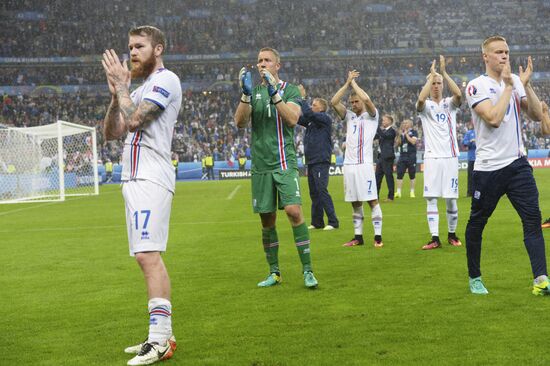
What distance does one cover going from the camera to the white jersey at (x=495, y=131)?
6.34m

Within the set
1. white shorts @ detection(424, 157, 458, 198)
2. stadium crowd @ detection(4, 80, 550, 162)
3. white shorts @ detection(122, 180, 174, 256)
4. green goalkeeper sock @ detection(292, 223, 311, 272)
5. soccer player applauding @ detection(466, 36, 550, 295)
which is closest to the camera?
white shorts @ detection(122, 180, 174, 256)

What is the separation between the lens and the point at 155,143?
484 cm

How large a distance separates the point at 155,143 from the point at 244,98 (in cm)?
216

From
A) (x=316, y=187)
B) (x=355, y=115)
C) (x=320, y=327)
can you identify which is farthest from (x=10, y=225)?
(x=320, y=327)

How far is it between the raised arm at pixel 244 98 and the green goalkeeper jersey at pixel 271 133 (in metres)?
0.18

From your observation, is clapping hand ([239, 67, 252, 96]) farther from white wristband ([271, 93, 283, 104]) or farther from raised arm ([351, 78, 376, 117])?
raised arm ([351, 78, 376, 117])

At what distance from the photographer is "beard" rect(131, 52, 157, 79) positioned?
16.0ft

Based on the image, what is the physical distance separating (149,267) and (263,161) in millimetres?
2727

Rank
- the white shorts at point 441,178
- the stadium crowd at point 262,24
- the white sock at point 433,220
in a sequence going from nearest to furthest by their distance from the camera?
the white sock at point 433,220
the white shorts at point 441,178
the stadium crowd at point 262,24

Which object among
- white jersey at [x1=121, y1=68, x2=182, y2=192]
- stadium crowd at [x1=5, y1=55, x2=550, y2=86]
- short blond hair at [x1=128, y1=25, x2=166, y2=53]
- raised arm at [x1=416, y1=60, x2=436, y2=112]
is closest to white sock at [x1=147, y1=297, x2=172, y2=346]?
white jersey at [x1=121, y1=68, x2=182, y2=192]

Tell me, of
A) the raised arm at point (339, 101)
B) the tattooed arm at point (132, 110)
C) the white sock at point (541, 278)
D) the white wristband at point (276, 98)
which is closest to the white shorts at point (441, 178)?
the raised arm at point (339, 101)

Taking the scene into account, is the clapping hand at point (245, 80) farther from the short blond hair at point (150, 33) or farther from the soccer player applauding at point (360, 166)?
the soccer player applauding at point (360, 166)

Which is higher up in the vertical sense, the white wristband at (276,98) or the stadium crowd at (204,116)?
the stadium crowd at (204,116)

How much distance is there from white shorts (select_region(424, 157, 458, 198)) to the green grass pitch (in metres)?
0.88
